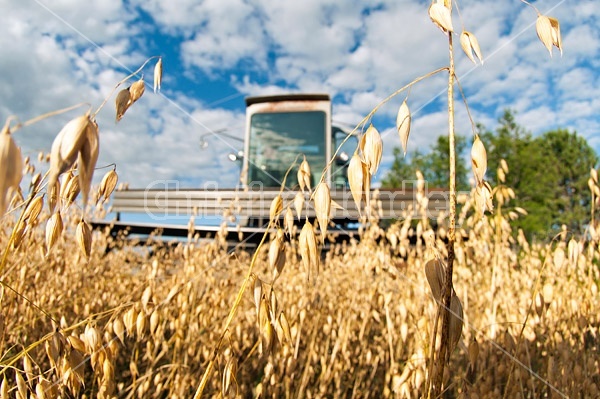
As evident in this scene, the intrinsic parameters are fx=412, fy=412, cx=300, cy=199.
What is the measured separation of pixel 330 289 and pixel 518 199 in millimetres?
18994

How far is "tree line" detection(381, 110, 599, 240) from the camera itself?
18.7 meters

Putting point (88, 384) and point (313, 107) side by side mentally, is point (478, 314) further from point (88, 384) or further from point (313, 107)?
point (313, 107)

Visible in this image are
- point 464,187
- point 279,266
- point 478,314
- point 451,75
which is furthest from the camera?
point 464,187

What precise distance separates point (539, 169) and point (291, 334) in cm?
2140

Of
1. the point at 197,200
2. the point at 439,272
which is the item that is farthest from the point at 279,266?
the point at 197,200

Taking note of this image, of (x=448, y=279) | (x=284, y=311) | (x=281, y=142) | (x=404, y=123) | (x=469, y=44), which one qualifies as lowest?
(x=284, y=311)

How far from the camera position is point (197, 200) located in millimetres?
7781

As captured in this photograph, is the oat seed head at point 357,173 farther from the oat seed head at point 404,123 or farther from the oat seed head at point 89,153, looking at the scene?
the oat seed head at point 89,153

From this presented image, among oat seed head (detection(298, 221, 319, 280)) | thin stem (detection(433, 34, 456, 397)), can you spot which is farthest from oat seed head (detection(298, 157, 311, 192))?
thin stem (detection(433, 34, 456, 397))

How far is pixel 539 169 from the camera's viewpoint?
19.3 meters

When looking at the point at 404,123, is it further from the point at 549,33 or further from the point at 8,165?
the point at 8,165

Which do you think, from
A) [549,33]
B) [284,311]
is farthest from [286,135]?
[549,33]

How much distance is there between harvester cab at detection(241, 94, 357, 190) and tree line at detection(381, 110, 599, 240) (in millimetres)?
11199

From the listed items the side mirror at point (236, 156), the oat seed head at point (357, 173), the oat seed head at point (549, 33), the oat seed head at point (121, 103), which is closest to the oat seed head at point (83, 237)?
the oat seed head at point (121, 103)
